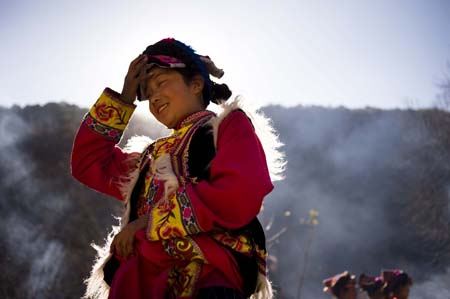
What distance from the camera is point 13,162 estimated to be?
1235 centimetres

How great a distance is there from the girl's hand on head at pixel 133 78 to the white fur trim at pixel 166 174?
1.09 feet

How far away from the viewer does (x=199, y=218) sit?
1.76 m

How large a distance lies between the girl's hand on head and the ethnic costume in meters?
0.25

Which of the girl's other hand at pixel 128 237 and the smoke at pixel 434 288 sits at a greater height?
the girl's other hand at pixel 128 237

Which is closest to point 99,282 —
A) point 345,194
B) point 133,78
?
point 133,78

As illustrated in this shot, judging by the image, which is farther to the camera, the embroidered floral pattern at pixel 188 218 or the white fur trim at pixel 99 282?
the white fur trim at pixel 99 282

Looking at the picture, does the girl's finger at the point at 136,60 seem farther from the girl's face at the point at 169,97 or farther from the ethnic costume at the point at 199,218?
the ethnic costume at the point at 199,218

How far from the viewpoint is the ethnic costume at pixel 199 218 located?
1.76m

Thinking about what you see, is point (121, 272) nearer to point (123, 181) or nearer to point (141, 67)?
point (123, 181)

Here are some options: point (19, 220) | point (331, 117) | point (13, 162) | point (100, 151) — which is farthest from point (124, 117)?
point (331, 117)

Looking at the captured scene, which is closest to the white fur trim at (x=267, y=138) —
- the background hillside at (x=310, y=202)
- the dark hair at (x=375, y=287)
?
the dark hair at (x=375, y=287)

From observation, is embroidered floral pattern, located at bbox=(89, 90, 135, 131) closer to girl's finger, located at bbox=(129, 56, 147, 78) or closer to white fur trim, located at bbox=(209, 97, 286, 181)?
girl's finger, located at bbox=(129, 56, 147, 78)

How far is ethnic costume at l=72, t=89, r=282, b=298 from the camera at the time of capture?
5.77 feet

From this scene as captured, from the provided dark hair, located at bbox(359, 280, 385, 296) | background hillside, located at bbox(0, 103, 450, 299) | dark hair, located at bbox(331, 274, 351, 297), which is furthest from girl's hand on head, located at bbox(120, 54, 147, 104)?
background hillside, located at bbox(0, 103, 450, 299)
